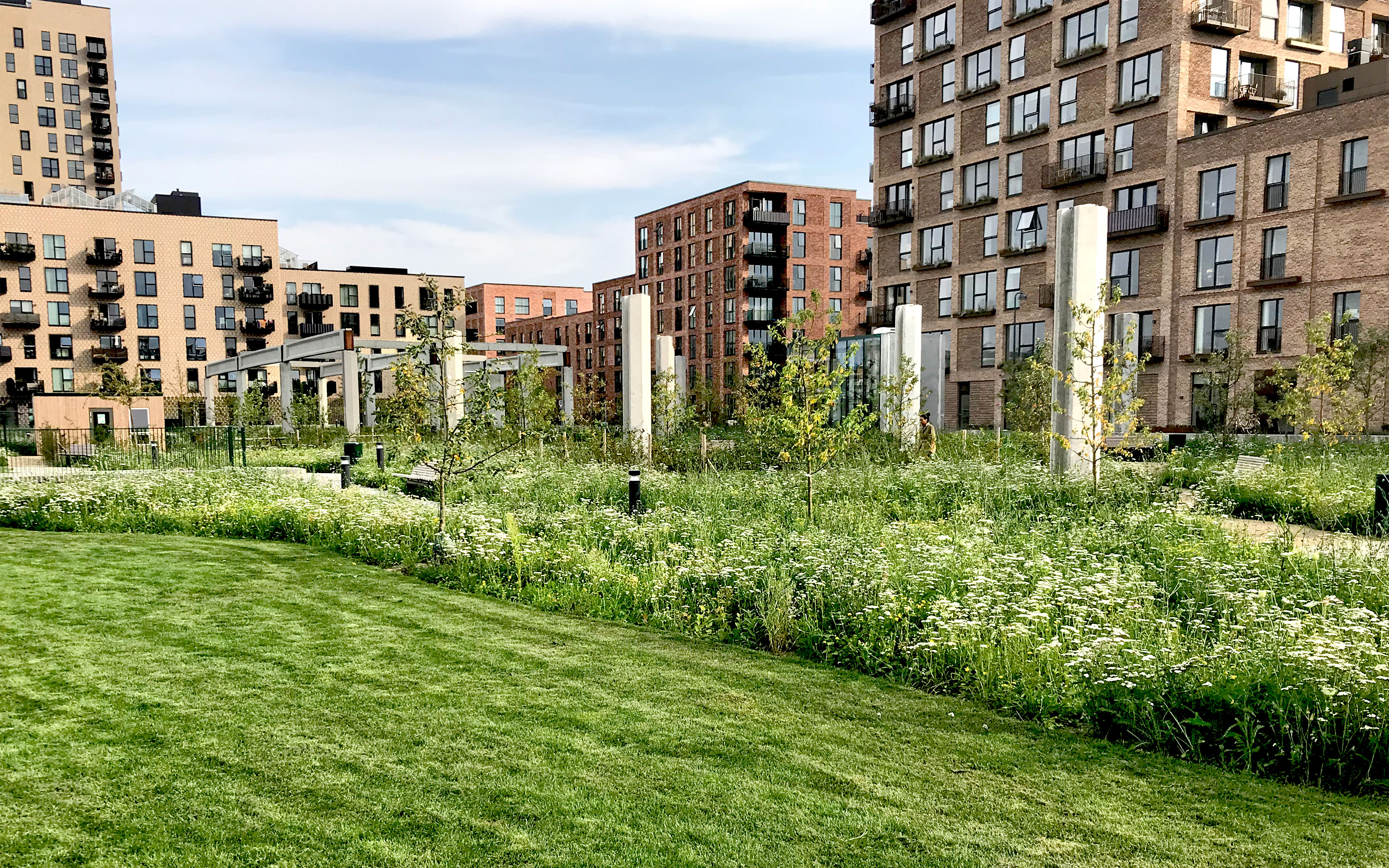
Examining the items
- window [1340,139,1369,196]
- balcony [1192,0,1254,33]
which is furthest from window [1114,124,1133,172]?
window [1340,139,1369,196]

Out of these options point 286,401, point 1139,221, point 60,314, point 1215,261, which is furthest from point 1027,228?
point 60,314

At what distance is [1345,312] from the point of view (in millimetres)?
33531

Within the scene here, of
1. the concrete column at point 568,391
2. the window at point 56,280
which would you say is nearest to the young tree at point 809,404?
the concrete column at point 568,391

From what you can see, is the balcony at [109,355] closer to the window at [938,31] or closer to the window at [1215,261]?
the window at [938,31]

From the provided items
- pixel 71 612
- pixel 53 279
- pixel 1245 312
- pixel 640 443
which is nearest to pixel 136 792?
pixel 71 612

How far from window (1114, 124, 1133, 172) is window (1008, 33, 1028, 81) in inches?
256

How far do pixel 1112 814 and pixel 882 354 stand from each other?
80.1ft

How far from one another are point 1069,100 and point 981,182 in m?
5.90

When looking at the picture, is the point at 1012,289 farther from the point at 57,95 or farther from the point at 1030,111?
the point at 57,95

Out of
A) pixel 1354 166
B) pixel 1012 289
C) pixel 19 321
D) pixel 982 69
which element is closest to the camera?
pixel 1354 166

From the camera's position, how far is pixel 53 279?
64688 millimetres

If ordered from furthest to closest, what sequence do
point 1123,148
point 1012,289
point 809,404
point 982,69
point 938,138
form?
1. point 938,138
2. point 982,69
3. point 1012,289
4. point 1123,148
5. point 809,404

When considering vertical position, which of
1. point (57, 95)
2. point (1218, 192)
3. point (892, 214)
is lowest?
point (1218, 192)

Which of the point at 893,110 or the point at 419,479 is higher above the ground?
the point at 893,110
